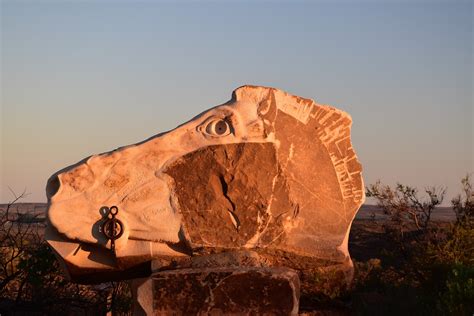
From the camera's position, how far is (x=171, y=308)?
609 cm

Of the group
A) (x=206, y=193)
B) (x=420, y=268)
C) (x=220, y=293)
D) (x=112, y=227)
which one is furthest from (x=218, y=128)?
(x=420, y=268)

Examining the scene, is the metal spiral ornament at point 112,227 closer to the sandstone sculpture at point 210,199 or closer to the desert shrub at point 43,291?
the sandstone sculpture at point 210,199

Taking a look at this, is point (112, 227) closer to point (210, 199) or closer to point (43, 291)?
point (210, 199)

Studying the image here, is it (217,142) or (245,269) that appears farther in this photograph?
(217,142)

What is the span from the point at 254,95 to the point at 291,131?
436 mm

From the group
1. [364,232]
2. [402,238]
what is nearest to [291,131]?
[402,238]

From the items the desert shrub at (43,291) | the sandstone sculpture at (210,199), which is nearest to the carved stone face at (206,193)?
the sandstone sculpture at (210,199)

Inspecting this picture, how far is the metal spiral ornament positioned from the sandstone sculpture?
0.14 feet

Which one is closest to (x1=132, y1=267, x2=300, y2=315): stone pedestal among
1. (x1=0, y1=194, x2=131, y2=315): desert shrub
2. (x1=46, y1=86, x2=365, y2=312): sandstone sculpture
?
(x1=46, y1=86, x2=365, y2=312): sandstone sculpture

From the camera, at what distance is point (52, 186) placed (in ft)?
21.9

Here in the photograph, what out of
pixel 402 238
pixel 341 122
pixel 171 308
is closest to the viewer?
pixel 171 308

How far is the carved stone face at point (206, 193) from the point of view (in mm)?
6578

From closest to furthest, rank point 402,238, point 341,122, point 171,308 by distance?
point 171,308
point 341,122
point 402,238

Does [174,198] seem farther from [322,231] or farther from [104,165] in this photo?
[322,231]
